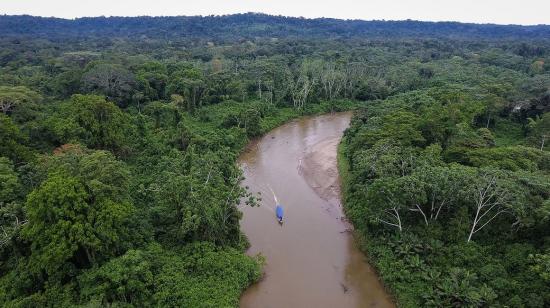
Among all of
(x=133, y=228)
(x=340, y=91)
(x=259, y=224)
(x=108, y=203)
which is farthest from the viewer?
(x=340, y=91)

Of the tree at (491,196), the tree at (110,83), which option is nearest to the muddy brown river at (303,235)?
the tree at (491,196)

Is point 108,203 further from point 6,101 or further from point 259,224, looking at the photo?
point 6,101

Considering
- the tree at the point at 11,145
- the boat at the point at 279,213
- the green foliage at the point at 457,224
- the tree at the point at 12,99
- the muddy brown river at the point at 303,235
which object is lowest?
the muddy brown river at the point at 303,235

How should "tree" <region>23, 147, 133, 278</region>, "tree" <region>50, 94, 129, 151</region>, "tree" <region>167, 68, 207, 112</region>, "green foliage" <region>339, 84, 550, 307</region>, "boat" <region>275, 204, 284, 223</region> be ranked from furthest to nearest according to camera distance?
"tree" <region>167, 68, 207, 112</region> < "tree" <region>50, 94, 129, 151</region> < "boat" <region>275, 204, 284, 223</region> < "green foliage" <region>339, 84, 550, 307</region> < "tree" <region>23, 147, 133, 278</region>

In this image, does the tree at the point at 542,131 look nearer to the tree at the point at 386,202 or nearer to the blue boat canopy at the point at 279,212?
the tree at the point at 386,202

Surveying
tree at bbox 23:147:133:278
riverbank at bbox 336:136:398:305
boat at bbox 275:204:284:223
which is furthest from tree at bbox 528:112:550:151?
tree at bbox 23:147:133:278

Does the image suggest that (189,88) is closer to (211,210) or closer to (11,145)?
(11,145)

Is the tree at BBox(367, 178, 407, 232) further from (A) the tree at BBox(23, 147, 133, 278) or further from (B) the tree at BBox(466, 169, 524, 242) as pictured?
(A) the tree at BBox(23, 147, 133, 278)

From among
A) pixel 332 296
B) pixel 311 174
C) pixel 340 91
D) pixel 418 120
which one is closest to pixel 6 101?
pixel 311 174
